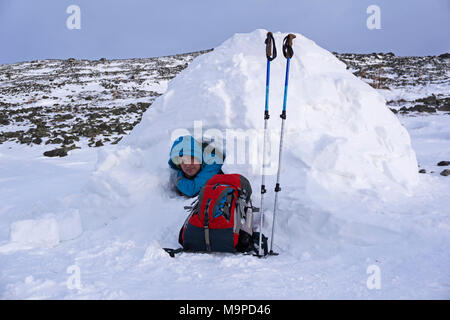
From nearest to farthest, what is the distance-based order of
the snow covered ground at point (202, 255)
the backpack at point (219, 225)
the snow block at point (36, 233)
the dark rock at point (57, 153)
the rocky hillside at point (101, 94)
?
1. the snow covered ground at point (202, 255)
2. the backpack at point (219, 225)
3. the snow block at point (36, 233)
4. the dark rock at point (57, 153)
5. the rocky hillside at point (101, 94)

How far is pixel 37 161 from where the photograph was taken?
28.7ft

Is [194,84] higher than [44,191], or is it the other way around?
[194,84]

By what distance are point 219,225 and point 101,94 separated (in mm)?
28399

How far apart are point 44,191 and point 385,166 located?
19.5 ft

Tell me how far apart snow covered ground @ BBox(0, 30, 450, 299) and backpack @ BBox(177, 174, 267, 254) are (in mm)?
136

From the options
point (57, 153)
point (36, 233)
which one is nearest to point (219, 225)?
point (36, 233)

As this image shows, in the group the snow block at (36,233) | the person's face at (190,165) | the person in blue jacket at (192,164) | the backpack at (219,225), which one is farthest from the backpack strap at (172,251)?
the snow block at (36,233)

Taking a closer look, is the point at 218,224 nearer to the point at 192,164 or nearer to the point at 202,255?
the point at 202,255

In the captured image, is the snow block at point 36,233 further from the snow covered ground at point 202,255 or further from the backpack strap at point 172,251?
the backpack strap at point 172,251

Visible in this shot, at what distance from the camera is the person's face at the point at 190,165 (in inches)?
156

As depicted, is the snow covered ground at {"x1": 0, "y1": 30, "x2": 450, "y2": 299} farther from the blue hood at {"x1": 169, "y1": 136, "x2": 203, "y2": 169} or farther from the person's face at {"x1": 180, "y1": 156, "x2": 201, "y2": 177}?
the blue hood at {"x1": 169, "y1": 136, "x2": 203, "y2": 169}

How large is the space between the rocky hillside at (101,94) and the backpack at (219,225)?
840 centimetres

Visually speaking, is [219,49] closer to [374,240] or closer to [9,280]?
[374,240]
